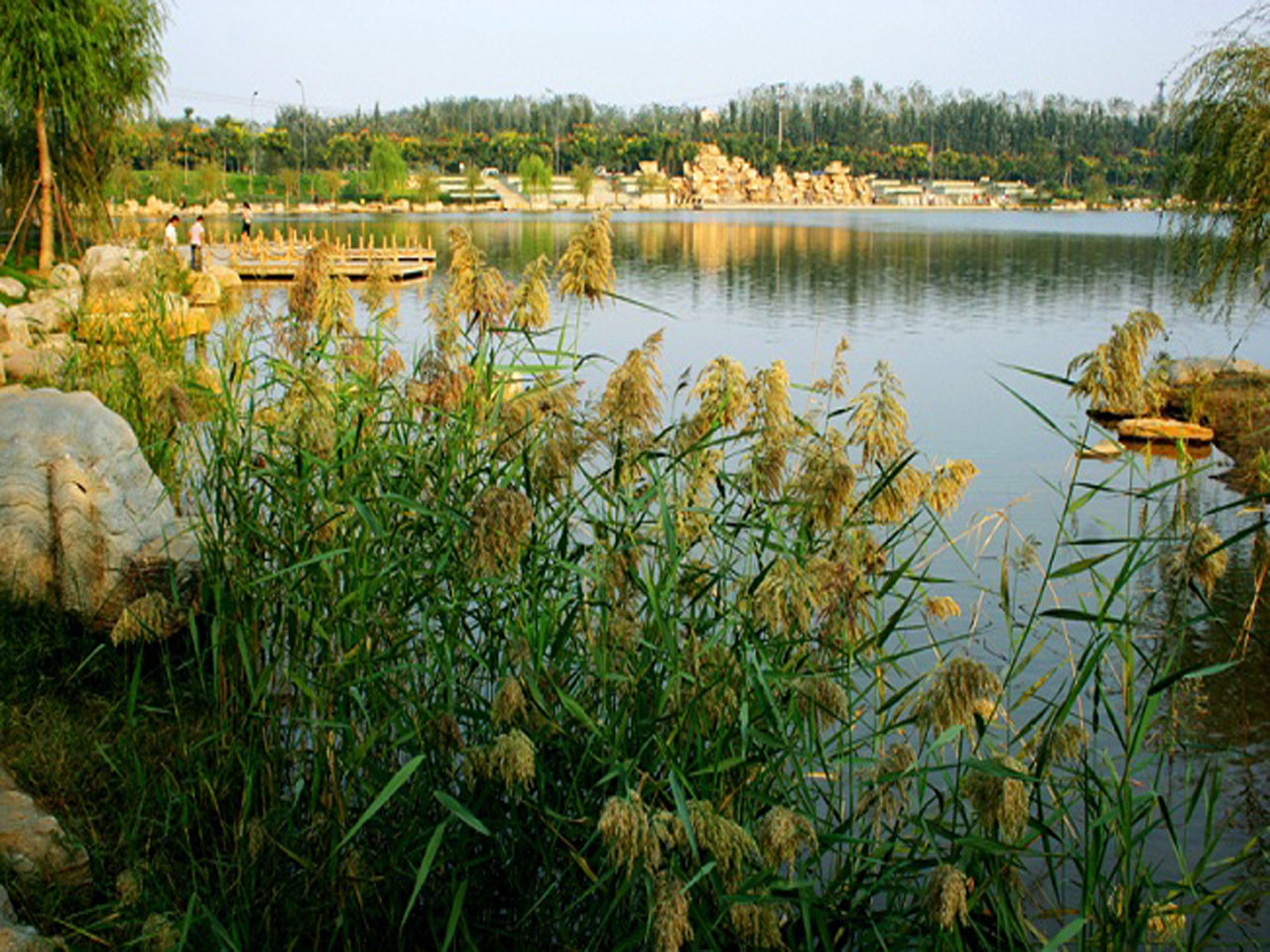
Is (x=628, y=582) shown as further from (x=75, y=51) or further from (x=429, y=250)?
(x=429, y=250)

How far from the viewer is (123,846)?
3.67 metres

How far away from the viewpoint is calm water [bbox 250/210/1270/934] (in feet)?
22.8

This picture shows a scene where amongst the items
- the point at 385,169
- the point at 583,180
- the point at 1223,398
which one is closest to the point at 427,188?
the point at 385,169

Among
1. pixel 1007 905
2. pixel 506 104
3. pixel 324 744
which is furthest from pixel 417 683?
pixel 506 104

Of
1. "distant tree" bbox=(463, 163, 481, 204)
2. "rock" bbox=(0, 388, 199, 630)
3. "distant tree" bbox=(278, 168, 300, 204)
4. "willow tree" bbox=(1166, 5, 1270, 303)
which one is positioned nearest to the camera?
"rock" bbox=(0, 388, 199, 630)

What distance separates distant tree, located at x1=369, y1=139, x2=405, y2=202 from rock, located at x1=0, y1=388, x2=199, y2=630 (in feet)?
290

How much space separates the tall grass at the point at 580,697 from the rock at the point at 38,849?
4.2 inches

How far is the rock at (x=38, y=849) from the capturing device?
340 cm

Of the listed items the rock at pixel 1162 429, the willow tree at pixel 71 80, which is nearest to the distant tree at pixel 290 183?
the willow tree at pixel 71 80

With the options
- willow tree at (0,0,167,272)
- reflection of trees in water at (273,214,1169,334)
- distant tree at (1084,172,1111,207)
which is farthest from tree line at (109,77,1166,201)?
willow tree at (0,0,167,272)

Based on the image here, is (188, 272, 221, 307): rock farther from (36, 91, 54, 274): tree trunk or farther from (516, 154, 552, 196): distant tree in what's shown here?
(516, 154, 552, 196): distant tree

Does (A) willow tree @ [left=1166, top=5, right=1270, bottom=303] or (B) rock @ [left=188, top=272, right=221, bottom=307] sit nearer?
(A) willow tree @ [left=1166, top=5, right=1270, bottom=303]

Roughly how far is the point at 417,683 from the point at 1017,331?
2124 cm

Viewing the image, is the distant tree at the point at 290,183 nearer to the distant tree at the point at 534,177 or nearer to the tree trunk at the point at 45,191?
the distant tree at the point at 534,177
